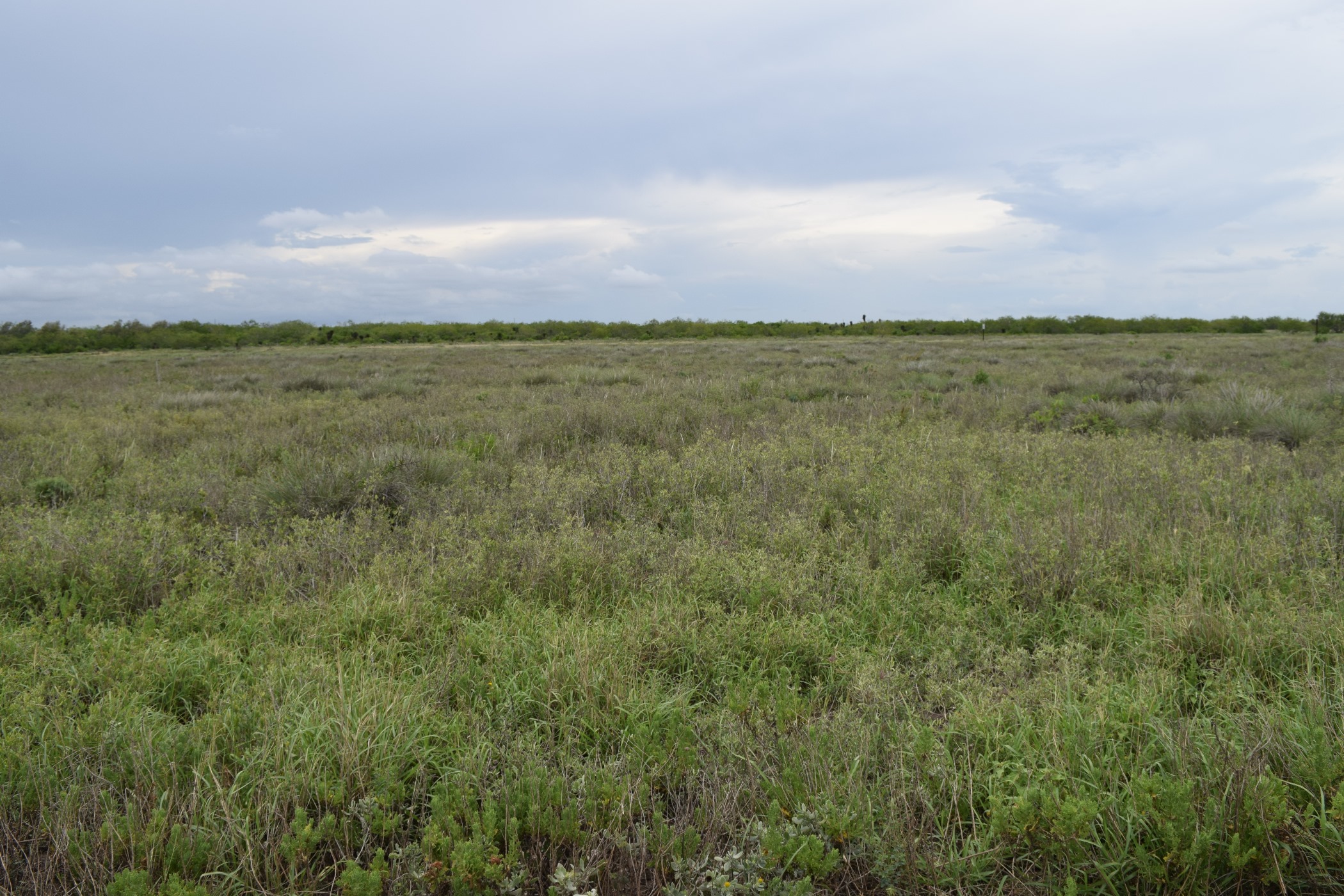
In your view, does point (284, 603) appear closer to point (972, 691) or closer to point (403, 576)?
point (403, 576)

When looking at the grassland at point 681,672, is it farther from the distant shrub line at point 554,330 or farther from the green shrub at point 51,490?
the distant shrub line at point 554,330

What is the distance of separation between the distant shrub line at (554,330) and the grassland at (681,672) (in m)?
56.4

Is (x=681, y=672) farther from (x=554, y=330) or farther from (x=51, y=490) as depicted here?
(x=554, y=330)

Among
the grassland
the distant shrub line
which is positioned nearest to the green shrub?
the grassland

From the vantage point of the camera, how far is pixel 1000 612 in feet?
11.3

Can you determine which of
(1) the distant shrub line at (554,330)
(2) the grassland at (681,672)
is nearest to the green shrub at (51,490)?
(2) the grassland at (681,672)

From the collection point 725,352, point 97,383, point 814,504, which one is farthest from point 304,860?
point 725,352

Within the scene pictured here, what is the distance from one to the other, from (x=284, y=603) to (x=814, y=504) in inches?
139

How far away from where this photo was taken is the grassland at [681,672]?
6.38 ft

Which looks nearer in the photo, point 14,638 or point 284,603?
point 14,638

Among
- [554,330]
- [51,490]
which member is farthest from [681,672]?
[554,330]

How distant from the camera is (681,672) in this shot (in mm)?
3021

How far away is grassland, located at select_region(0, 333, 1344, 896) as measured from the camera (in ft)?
6.38

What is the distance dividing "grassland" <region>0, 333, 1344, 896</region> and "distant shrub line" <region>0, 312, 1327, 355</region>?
56.4 m
